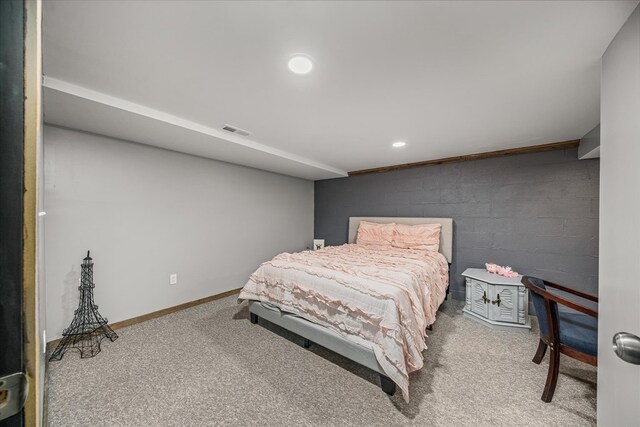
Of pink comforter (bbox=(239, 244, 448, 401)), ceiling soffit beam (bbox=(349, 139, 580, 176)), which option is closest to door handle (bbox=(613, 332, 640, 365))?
pink comforter (bbox=(239, 244, 448, 401))

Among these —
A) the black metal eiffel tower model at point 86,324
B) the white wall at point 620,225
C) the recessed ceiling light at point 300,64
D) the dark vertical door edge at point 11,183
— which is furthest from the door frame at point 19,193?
the black metal eiffel tower model at point 86,324

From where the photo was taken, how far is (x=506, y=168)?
3221 millimetres

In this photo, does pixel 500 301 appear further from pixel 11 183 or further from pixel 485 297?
pixel 11 183

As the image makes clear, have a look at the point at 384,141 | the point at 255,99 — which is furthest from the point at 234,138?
the point at 384,141

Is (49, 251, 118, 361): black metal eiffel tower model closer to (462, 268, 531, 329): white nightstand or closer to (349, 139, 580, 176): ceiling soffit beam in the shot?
(462, 268, 531, 329): white nightstand

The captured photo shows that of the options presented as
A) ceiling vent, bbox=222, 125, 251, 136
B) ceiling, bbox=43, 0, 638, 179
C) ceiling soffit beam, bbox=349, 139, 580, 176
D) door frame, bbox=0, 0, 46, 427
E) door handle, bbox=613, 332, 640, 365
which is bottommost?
door handle, bbox=613, 332, 640, 365

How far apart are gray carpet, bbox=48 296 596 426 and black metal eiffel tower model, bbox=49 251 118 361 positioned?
17 centimetres

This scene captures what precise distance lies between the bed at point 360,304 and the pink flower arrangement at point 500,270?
0.68m

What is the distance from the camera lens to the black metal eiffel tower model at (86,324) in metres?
2.24

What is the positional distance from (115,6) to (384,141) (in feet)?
8.14

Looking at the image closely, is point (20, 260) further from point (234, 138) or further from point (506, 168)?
point (506, 168)

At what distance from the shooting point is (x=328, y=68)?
1505mm

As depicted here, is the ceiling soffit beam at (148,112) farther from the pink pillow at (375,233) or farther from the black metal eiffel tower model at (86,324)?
the pink pillow at (375,233)

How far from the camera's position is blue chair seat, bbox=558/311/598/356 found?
4.95 ft
